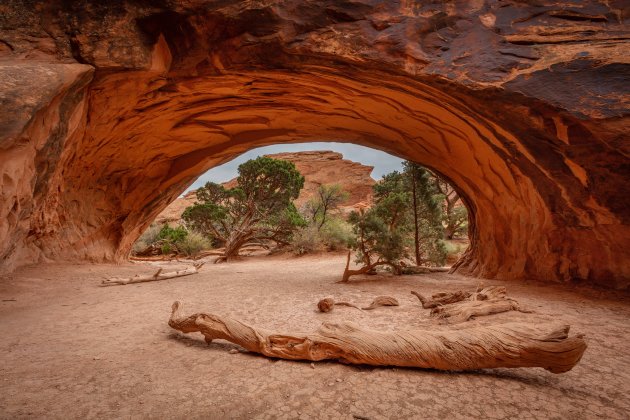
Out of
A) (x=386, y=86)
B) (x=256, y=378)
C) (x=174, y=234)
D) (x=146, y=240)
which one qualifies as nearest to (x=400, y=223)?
(x=386, y=86)

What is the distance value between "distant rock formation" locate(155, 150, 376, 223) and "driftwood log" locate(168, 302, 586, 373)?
30.2 metres

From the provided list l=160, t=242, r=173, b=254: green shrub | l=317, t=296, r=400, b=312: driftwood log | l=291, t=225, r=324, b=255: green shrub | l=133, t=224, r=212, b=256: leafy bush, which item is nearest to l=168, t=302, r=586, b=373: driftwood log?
l=317, t=296, r=400, b=312: driftwood log

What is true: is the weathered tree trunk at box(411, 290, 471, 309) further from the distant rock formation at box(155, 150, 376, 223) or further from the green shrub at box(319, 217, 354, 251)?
the distant rock formation at box(155, 150, 376, 223)

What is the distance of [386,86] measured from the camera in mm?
5008

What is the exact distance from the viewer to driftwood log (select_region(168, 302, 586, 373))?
191 centimetres

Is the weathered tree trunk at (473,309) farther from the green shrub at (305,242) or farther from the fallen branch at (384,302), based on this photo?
the green shrub at (305,242)

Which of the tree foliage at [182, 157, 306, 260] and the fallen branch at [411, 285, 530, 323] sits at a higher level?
the tree foliage at [182, 157, 306, 260]

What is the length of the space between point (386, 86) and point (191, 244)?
48.6 ft

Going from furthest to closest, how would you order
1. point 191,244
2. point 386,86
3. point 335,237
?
point 191,244 < point 335,237 < point 386,86

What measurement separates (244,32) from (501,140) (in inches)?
176

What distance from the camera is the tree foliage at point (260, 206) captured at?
15.5m

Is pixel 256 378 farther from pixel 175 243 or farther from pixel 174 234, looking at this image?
pixel 175 243

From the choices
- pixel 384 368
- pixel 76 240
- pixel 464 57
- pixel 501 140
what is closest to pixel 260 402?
pixel 384 368

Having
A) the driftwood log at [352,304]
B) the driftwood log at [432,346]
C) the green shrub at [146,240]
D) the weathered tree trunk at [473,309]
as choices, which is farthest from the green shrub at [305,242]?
the driftwood log at [432,346]
